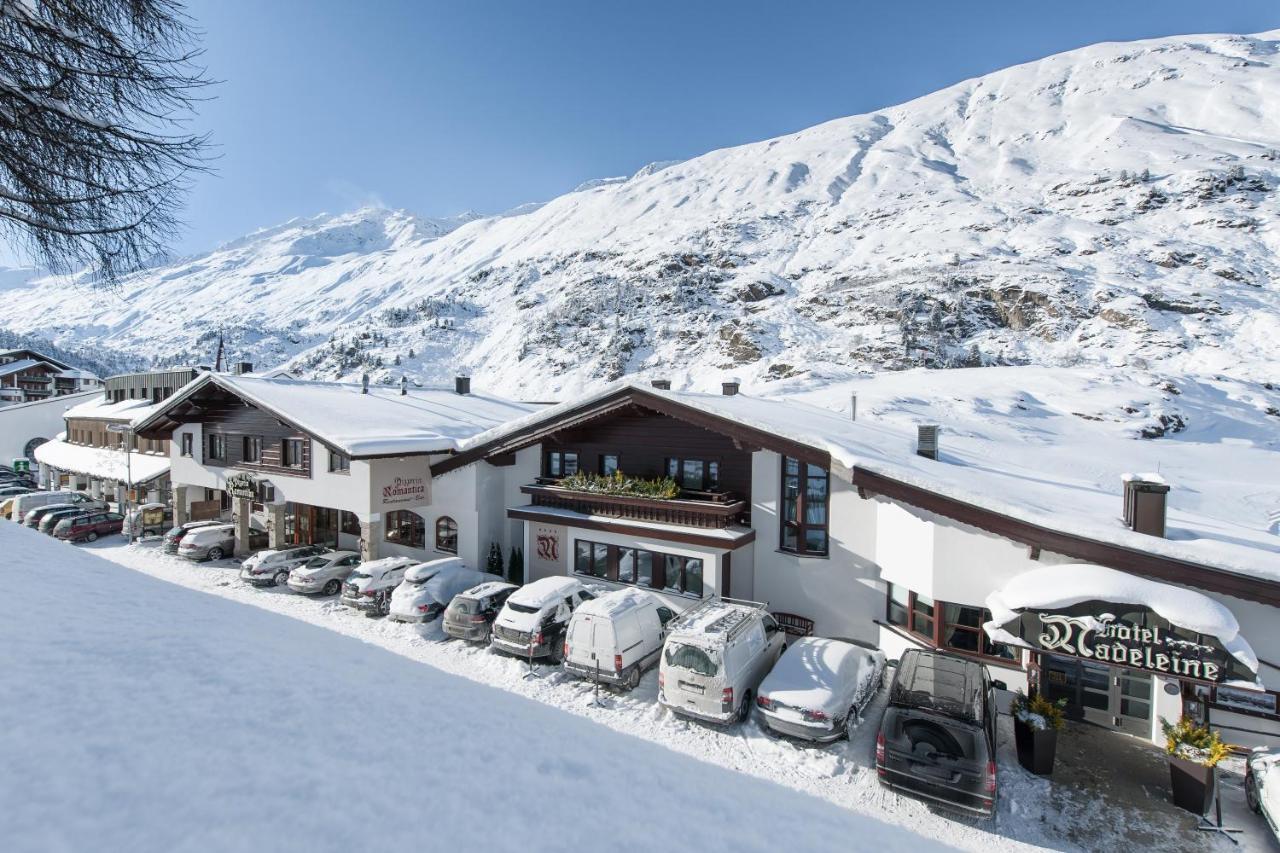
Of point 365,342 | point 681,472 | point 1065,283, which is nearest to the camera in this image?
point 681,472

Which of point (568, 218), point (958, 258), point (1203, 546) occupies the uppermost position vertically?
point (568, 218)

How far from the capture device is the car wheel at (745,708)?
1091 centimetres

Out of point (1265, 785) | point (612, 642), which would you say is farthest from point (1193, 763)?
point (612, 642)

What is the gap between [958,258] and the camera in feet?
265

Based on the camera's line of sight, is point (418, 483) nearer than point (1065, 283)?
Yes

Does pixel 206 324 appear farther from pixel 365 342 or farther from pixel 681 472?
pixel 681 472

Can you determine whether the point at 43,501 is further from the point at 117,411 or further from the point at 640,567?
the point at 640,567

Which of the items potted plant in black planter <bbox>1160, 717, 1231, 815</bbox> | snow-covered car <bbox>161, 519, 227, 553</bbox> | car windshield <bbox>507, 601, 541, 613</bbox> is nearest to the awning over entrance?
potted plant in black planter <bbox>1160, 717, 1231, 815</bbox>

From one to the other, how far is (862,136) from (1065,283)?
106 m

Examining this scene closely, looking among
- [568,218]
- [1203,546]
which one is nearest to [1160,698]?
[1203,546]

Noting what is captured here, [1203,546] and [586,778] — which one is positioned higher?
[1203,546]

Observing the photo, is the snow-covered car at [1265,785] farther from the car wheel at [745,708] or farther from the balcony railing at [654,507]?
the balcony railing at [654,507]

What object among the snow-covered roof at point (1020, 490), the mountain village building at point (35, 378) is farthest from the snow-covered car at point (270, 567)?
the mountain village building at point (35, 378)

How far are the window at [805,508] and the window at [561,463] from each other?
22.4 ft
